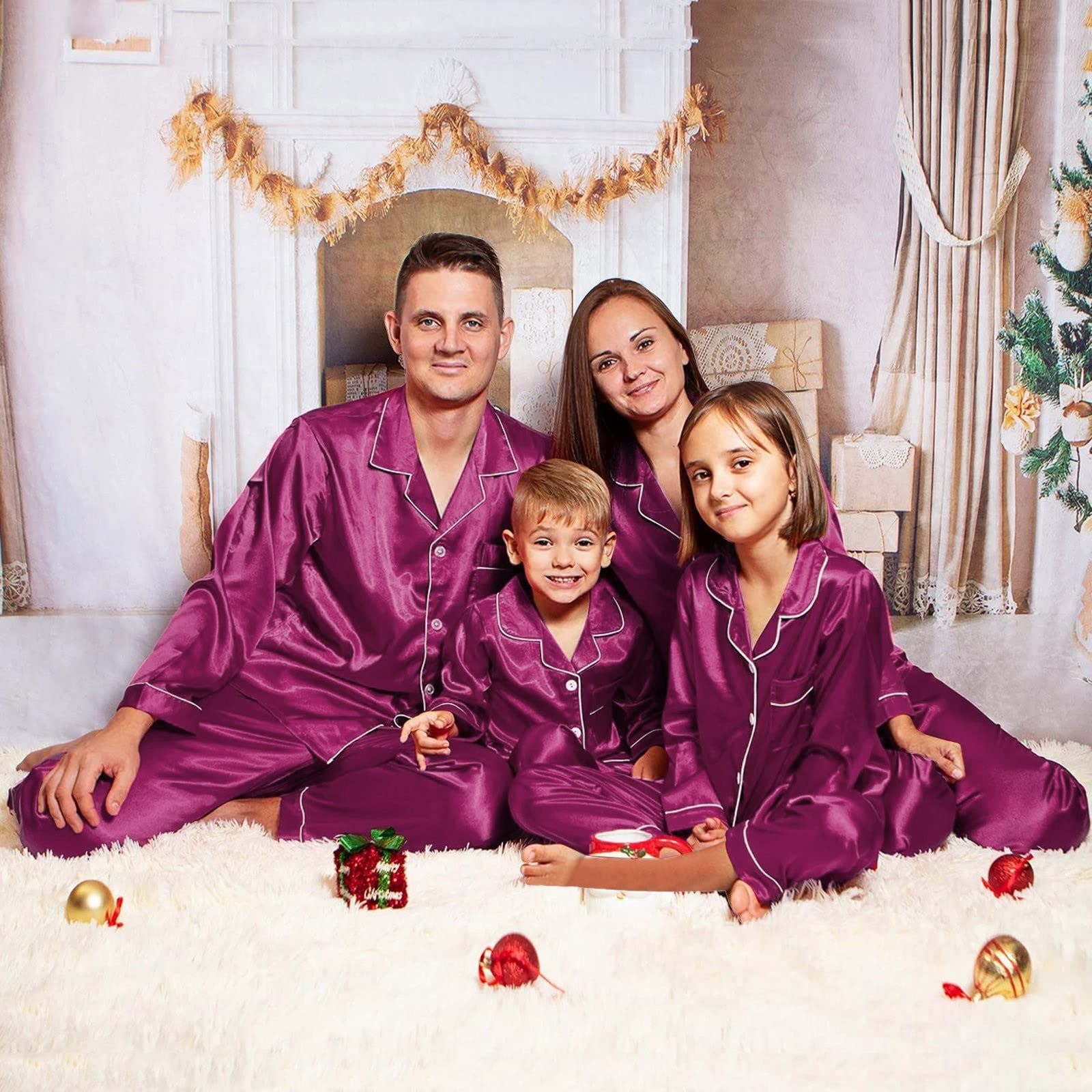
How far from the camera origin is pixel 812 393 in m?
3.78

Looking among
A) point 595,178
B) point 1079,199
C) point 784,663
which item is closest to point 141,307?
point 595,178

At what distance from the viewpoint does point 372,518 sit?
2701mm

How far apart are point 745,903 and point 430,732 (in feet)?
2.76

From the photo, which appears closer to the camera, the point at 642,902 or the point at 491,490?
the point at 642,902

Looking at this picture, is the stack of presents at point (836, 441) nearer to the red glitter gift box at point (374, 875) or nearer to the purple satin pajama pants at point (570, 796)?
the purple satin pajama pants at point (570, 796)

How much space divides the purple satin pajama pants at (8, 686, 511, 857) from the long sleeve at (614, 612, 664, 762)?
34 centimetres

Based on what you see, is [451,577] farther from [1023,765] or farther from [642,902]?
[1023,765]

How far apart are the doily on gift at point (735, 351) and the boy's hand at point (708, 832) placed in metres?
1.93

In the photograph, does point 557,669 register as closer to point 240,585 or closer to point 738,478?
point 738,478

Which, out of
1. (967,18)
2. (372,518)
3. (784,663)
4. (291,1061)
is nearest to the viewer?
(291,1061)

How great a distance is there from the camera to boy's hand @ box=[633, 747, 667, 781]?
251cm

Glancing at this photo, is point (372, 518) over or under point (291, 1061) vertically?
over

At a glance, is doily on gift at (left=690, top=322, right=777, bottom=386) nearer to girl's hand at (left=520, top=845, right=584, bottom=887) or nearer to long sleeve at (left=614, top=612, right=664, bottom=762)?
long sleeve at (left=614, top=612, right=664, bottom=762)

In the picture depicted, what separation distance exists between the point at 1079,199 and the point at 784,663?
2230mm
